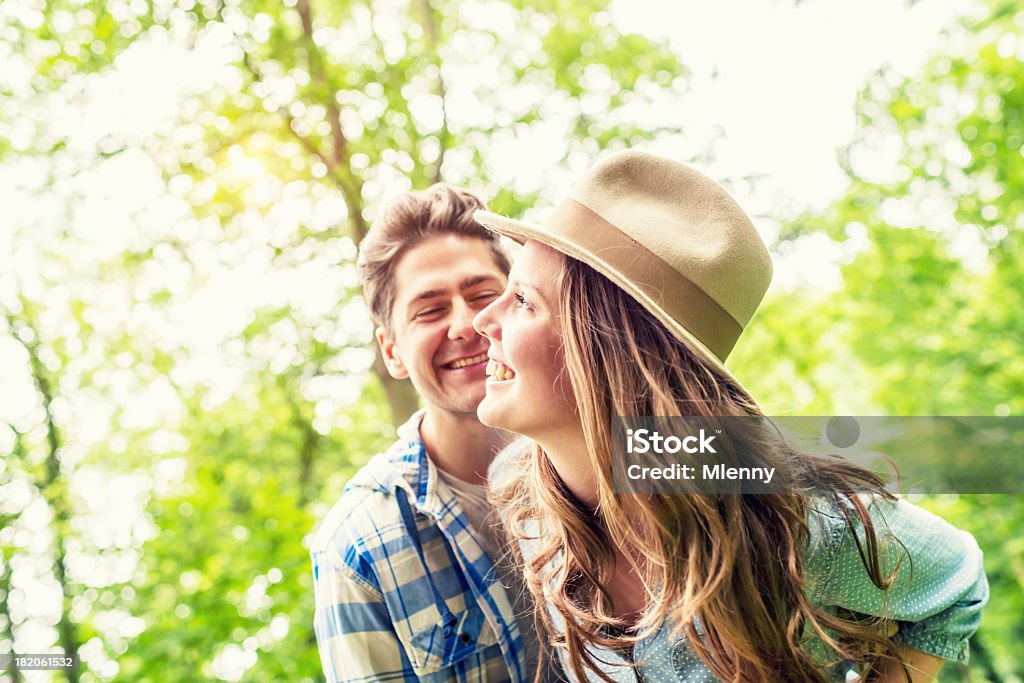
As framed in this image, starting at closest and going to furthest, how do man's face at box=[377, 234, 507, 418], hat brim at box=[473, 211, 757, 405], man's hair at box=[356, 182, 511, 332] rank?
hat brim at box=[473, 211, 757, 405] < man's face at box=[377, 234, 507, 418] < man's hair at box=[356, 182, 511, 332]

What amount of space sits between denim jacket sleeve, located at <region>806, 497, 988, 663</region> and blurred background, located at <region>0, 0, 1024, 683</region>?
2.35 metres

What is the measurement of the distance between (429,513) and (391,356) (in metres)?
0.59

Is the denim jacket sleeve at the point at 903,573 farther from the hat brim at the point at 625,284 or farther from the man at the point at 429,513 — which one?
→ the man at the point at 429,513

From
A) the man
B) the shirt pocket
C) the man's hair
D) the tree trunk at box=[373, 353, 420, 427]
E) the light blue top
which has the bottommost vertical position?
the light blue top

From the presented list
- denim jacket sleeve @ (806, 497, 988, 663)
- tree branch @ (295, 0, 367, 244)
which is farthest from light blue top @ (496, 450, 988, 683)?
tree branch @ (295, 0, 367, 244)

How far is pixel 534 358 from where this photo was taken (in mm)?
1496

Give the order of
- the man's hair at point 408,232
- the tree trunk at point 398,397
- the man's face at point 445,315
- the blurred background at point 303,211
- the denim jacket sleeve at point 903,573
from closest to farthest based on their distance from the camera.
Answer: the denim jacket sleeve at point 903,573, the man's face at point 445,315, the man's hair at point 408,232, the blurred background at point 303,211, the tree trunk at point 398,397

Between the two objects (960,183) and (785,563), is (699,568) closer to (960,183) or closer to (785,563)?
(785,563)

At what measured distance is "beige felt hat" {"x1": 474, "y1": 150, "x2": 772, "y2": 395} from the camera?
135cm

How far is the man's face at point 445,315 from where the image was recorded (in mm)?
2051

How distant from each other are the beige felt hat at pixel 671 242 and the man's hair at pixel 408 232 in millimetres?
747

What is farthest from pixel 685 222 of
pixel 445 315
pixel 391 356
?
pixel 391 356

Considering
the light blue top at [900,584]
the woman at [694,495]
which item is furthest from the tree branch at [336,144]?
the light blue top at [900,584]

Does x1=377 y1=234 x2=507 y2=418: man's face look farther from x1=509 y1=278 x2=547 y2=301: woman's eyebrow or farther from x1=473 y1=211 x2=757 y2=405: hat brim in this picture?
x1=473 y1=211 x2=757 y2=405: hat brim
